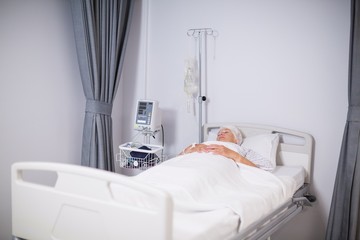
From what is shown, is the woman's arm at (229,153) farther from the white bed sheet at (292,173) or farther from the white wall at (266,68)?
the white wall at (266,68)

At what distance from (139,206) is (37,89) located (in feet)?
4.74

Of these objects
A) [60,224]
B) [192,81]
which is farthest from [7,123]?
[192,81]

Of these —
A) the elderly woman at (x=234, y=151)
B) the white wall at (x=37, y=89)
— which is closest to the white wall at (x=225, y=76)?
the white wall at (x=37, y=89)

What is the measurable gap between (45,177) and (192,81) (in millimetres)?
1349

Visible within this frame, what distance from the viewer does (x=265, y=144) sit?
2.40m

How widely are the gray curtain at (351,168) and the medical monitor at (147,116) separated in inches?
53.9

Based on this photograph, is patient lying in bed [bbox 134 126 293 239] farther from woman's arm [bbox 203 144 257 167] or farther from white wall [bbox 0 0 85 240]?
white wall [bbox 0 0 85 240]

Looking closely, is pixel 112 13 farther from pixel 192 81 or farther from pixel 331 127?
pixel 331 127

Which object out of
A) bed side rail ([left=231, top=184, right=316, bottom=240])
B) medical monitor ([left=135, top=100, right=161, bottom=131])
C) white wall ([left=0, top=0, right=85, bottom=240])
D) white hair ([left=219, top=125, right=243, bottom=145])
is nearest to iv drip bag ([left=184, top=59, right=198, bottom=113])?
medical monitor ([left=135, top=100, right=161, bottom=131])

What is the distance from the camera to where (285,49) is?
2535 millimetres

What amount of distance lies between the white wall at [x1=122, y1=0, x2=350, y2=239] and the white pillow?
7.9 inches

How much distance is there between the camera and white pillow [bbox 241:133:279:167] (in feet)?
7.74

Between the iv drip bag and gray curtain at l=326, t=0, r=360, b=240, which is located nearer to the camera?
gray curtain at l=326, t=0, r=360, b=240

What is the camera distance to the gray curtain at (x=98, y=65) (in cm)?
254
